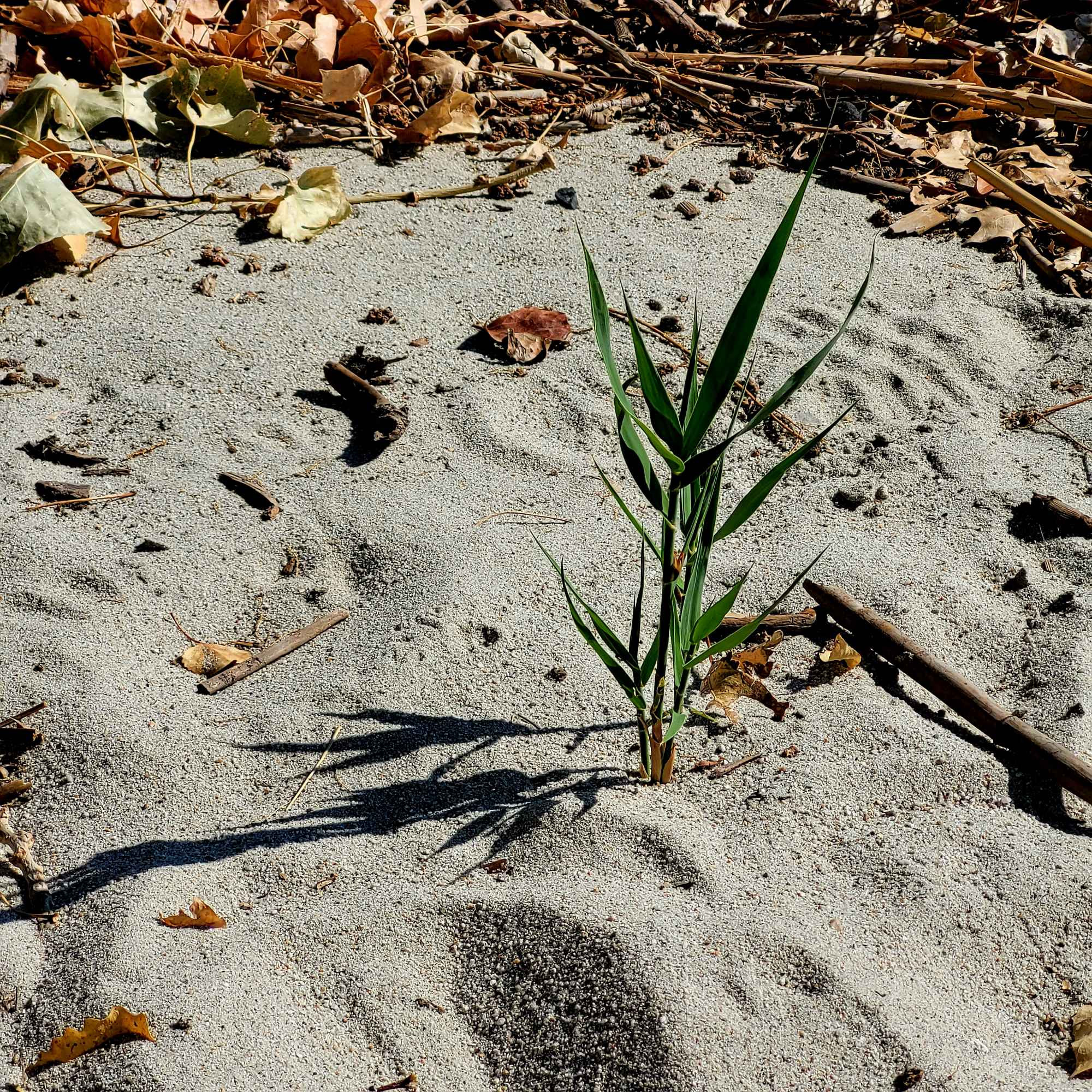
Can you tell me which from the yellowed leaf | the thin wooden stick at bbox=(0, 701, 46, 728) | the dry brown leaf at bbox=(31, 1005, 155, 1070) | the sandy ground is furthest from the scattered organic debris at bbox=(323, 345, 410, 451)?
the yellowed leaf

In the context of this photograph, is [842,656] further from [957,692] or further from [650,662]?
[650,662]

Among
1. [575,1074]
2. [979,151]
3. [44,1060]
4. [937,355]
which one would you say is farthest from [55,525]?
[979,151]

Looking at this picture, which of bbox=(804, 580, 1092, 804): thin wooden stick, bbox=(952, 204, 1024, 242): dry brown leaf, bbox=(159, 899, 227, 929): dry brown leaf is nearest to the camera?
bbox=(159, 899, 227, 929): dry brown leaf

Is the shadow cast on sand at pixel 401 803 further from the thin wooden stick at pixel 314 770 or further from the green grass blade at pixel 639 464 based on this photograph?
the green grass blade at pixel 639 464

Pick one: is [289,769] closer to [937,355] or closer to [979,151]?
[937,355]

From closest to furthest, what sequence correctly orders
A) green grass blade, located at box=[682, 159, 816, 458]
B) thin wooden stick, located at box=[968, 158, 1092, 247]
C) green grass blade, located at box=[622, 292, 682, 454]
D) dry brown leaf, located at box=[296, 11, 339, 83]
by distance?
green grass blade, located at box=[682, 159, 816, 458], green grass blade, located at box=[622, 292, 682, 454], thin wooden stick, located at box=[968, 158, 1092, 247], dry brown leaf, located at box=[296, 11, 339, 83]

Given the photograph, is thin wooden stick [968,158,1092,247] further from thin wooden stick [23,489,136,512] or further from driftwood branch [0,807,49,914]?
driftwood branch [0,807,49,914]

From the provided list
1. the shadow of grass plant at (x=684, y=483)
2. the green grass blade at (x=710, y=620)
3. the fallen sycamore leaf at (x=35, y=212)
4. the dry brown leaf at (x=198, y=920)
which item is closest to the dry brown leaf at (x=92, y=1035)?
the dry brown leaf at (x=198, y=920)
